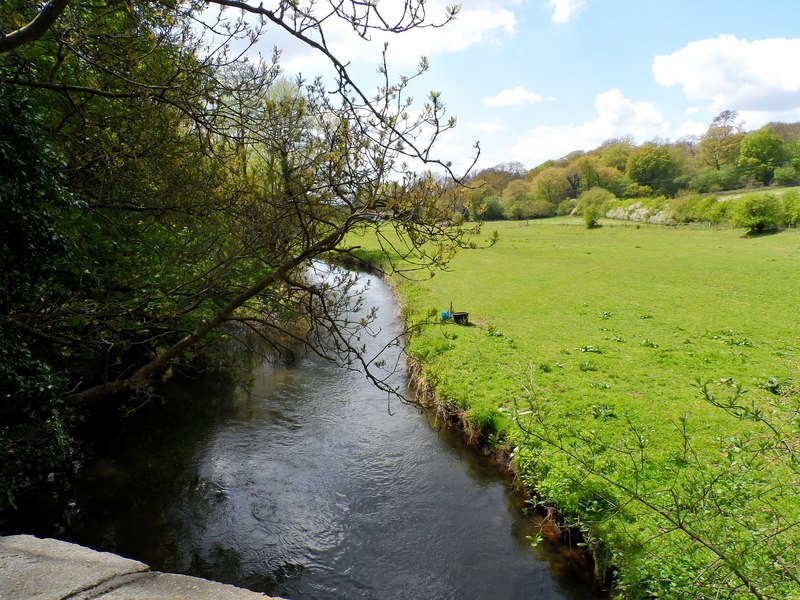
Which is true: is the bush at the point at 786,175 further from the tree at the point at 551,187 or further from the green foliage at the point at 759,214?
the tree at the point at 551,187

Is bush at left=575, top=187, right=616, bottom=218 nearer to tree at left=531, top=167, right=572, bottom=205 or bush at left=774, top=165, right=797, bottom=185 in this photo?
tree at left=531, top=167, right=572, bottom=205

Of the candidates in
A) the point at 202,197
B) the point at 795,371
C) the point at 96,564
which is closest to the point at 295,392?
the point at 202,197

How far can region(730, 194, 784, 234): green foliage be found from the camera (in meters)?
42.6

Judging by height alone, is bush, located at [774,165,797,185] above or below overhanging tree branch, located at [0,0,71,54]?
above

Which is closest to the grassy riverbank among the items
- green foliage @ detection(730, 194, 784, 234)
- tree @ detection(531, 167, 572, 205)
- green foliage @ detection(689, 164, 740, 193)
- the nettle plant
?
the nettle plant

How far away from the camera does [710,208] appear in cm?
5397

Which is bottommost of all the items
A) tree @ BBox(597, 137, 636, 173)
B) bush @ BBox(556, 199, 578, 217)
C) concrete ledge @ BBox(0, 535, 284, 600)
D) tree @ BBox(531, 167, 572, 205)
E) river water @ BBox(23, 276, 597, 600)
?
river water @ BBox(23, 276, 597, 600)

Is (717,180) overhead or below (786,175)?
overhead

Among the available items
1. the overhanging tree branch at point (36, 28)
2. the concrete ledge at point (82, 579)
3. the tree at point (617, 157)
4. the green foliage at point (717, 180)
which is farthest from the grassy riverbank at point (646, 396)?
the tree at point (617, 157)

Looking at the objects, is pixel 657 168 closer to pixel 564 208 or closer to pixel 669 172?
pixel 669 172

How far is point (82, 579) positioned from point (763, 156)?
91039 mm

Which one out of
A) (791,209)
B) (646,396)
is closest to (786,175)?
(791,209)

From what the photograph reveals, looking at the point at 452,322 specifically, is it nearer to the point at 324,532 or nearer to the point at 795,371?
the point at 795,371

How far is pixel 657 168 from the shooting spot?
8306 cm
